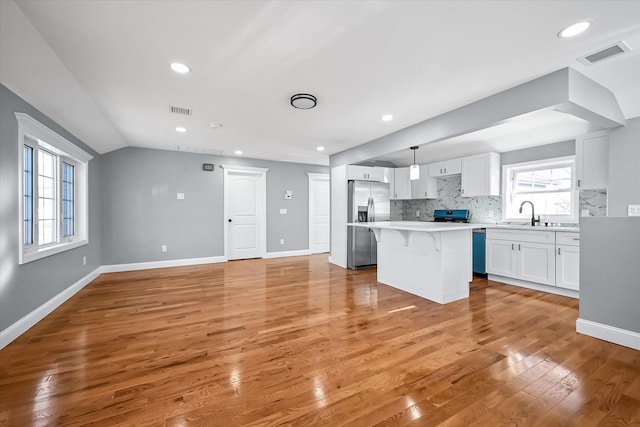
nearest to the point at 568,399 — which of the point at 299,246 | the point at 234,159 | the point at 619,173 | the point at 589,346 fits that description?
the point at 589,346

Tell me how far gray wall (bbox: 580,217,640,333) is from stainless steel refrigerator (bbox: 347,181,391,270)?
335 centimetres

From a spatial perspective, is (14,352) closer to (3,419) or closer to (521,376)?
(3,419)

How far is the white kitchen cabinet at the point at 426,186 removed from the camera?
6.05 metres

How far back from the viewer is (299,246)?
281 inches

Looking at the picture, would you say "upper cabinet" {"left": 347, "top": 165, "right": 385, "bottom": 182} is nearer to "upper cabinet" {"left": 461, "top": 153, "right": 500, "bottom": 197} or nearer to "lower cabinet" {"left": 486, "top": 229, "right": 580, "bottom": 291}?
"upper cabinet" {"left": 461, "top": 153, "right": 500, "bottom": 197}

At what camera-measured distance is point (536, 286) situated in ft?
13.4

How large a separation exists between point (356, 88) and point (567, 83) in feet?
6.05

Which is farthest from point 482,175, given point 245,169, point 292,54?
point 245,169

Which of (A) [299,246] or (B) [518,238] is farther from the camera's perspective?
(A) [299,246]

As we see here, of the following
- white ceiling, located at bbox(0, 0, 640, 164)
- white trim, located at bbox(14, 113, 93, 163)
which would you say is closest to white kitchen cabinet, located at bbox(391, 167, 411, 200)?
white ceiling, located at bbox(0, 0, 640, 164)

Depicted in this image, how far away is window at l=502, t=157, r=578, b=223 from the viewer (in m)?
4.27

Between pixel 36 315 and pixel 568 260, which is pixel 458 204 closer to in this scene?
pixel 568 260

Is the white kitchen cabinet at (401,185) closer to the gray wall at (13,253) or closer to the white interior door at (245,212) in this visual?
the white interior door at (245,212)

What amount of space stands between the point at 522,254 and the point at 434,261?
176 cm
